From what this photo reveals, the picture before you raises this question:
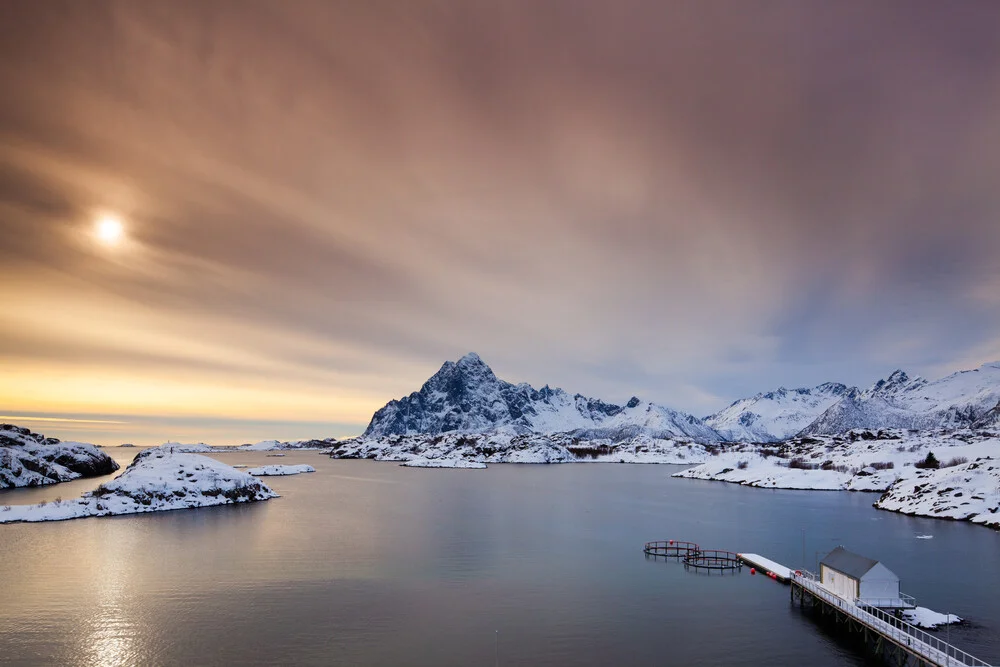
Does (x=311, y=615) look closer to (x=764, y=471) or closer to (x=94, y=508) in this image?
(x=94, y=508)

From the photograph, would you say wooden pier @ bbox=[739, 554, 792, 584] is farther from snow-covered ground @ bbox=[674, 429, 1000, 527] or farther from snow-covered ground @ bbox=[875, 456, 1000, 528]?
snow-covered ground @ bbox=[674, 429, 1000, 527]

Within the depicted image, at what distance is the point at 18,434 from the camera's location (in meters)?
160

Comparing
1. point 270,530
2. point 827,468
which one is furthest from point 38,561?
point 827,468

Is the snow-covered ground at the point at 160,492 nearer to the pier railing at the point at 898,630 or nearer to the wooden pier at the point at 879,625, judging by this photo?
Answer: the wooden pier at the point at 879,625

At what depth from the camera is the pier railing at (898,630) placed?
35.1 meters

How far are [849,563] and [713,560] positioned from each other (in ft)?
74.1

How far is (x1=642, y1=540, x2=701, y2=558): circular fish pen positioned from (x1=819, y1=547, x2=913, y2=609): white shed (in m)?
21.9

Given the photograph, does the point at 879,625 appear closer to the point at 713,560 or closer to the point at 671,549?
the point at 713,560

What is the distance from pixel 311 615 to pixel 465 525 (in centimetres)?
4970

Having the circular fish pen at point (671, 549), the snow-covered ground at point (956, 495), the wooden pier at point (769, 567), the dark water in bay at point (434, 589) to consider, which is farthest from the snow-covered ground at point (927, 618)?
the snow-covered ground at point (956, 495)

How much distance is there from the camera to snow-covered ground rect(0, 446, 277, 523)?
89.9m

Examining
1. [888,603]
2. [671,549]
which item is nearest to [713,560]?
[671,549]

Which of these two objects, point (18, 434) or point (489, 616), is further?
point (18, 434)

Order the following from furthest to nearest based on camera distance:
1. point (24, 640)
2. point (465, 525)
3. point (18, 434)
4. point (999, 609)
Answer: point (18, 434)
point (465, 525)
point (999, 609)
point (24, 640)
